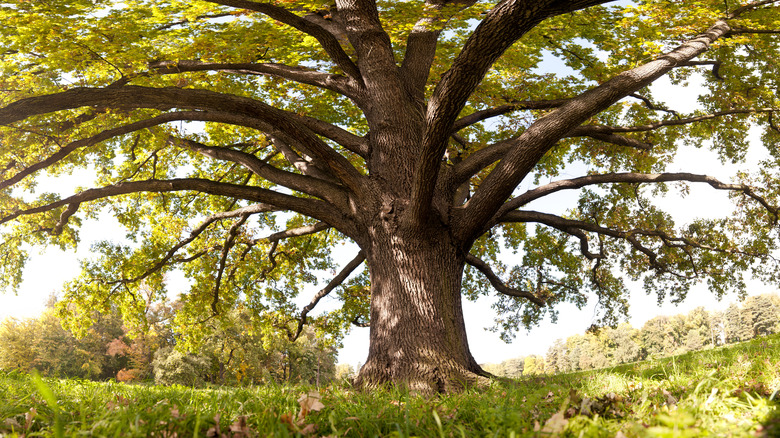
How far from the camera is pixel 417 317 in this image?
5738 mm

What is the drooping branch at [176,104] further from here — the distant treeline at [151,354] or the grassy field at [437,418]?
the distant treeline at [151,354]

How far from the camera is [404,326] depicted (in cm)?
570

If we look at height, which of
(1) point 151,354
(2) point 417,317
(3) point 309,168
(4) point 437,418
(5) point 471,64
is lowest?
(4) point 437,418

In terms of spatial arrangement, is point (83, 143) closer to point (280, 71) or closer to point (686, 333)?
point (280, 71)

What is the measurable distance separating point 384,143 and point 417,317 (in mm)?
2827

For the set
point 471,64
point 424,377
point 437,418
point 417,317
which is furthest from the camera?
point 417,317

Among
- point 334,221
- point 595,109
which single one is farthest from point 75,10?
point 595,109

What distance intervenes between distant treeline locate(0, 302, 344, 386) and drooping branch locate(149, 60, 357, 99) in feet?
73.1

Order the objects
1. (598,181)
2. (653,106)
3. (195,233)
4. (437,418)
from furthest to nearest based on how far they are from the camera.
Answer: (653,106), (195,233), (598,181), (437,418)

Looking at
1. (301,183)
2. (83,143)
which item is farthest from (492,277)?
(83,143)

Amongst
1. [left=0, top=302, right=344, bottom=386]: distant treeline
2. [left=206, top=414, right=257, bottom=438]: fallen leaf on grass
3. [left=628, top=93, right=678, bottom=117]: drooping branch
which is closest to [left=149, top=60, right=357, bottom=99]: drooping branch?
[left=206, top=414, right=257, bottom=438]: fallen leaf on grass

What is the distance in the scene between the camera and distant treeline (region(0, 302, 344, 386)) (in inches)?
1180

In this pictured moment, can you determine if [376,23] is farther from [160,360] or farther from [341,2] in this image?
[160,360]

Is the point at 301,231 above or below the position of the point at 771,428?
above
